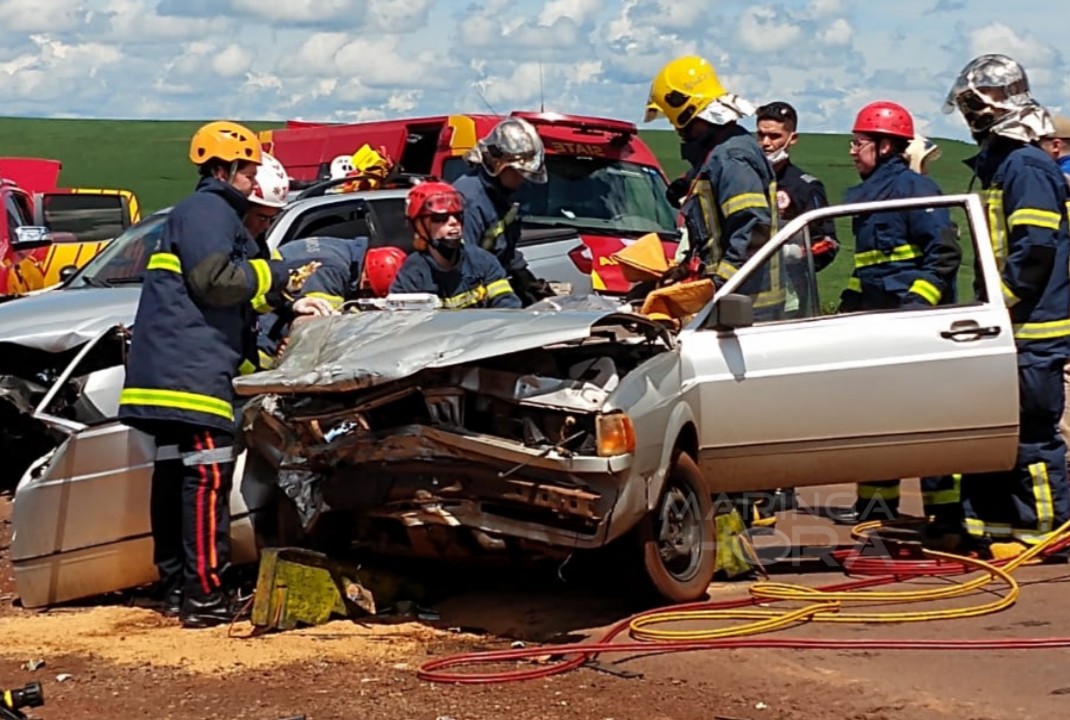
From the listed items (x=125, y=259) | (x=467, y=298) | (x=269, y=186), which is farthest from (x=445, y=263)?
(x=125, y=259)

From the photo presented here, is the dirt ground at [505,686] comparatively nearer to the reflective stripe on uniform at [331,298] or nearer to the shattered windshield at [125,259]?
the reflective stripe on uniform at [331,298]

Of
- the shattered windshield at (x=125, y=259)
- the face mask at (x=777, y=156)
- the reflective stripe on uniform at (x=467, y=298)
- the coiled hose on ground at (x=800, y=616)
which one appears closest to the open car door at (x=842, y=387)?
the coiled hose on ground at (x=800, y=616)

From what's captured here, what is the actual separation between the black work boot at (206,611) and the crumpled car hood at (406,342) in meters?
1.02

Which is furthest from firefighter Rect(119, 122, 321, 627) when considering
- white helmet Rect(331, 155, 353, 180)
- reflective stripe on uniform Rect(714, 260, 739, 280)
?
white helmet Rect(331, 155, 353, 180)

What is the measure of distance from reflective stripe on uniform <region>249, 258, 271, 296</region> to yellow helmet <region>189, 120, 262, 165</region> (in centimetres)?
45

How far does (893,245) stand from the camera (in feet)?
25.0

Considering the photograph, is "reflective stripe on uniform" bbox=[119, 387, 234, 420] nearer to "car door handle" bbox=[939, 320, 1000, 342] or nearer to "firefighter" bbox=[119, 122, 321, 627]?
"firefighter" bbox=[119, 122, 321, 627]

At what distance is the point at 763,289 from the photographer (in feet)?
22.8

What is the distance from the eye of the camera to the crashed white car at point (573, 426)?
19.1 ft

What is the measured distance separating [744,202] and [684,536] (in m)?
1.72

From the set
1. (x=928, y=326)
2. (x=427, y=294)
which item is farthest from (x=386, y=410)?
(x=928, y=326)

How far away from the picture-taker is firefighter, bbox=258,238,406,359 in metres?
7.86

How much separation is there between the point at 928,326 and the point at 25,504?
155 inches

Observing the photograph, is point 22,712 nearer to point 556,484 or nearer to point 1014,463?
point 556,484
